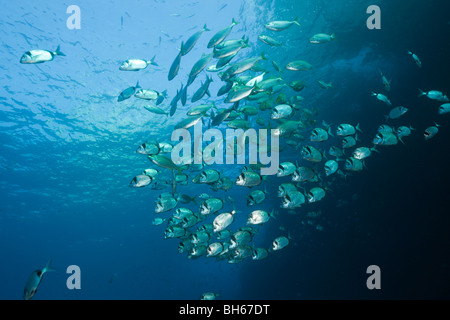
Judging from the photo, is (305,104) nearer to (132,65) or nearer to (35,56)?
(132,65)

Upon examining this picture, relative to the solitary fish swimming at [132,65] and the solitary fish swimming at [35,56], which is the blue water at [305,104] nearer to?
the solitary fish swimming at [132,65]

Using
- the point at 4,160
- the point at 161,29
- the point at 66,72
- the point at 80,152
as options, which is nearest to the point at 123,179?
the point at 80,152

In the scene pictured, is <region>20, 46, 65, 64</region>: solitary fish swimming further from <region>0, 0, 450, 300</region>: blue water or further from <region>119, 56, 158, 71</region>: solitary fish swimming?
<region>0, 0, 450, 300</region>: blue water

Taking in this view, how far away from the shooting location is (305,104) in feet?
57.5

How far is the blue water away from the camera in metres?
11.9

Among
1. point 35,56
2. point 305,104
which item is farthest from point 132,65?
point 305,104

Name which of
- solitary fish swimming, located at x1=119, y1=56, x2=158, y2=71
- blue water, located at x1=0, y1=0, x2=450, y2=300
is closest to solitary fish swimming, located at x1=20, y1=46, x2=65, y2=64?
solitary fish swimming, located at x1=119, y1=56, x2=158, y2=71

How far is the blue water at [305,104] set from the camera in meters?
11.9

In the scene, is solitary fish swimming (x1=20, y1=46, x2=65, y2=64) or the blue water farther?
the blue water

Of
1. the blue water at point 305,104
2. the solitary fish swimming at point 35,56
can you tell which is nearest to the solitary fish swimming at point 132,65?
the solitary fish swimming at point 35,56

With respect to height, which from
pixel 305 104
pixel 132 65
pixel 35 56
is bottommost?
pixel 35 56

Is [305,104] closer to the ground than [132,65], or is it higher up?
higher up

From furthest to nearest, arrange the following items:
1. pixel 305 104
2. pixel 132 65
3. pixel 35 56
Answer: pixel 305 104 → pixel 132 65 → pixel 35 56

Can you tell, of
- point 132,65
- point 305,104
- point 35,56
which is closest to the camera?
point 35,56
